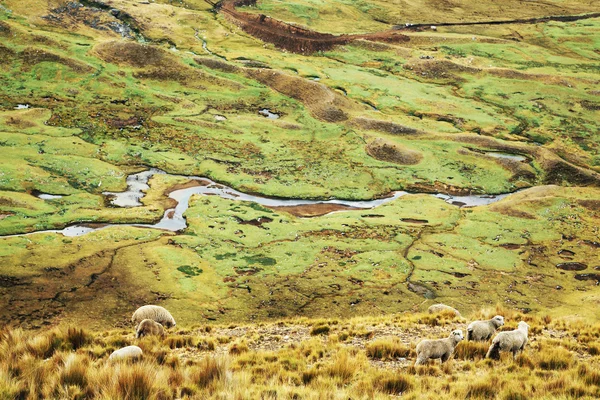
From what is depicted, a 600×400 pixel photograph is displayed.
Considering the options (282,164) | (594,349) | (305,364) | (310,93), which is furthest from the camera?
(310,93)

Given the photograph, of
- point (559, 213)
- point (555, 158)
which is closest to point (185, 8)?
point (555, 158)

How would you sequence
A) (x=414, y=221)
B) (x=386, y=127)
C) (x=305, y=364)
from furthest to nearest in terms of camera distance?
1. (x=386, y=127)
2. (x=414, y=221)
3. (x=305, y=364)

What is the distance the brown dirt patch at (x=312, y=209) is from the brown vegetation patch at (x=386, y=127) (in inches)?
725

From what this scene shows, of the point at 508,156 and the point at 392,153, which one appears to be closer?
the point at 392,153

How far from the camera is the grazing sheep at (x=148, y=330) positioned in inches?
680

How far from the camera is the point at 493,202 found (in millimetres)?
47344

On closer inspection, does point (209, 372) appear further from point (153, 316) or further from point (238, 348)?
point (153, 316)

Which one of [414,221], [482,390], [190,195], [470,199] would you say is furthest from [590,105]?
[482,390]

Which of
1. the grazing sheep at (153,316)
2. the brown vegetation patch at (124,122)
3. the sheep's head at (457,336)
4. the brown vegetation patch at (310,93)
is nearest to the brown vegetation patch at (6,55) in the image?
the brown vegetation patch at (124,122)

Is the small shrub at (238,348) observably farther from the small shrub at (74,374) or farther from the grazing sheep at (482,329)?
the grazing sheep at (482,329)

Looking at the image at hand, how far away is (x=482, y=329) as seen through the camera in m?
16.3

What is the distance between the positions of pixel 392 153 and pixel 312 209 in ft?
50.2

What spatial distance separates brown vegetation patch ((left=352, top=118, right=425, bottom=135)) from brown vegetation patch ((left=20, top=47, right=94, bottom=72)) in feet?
106

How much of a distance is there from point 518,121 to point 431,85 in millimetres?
14998
